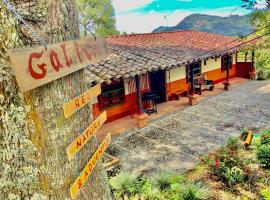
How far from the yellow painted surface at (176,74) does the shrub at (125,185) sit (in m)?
8.50

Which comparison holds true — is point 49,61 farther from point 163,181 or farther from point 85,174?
point 163,181

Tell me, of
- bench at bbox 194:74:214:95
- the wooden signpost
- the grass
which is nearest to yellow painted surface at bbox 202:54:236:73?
bench at bbox 194:74:214:95

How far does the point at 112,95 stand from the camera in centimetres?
1117

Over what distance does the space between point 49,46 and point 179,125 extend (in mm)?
9244

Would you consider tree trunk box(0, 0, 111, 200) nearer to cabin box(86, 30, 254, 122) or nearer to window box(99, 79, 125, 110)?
cabin box(86, 30, 254, 122)

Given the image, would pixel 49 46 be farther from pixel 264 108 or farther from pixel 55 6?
pixel 264 108

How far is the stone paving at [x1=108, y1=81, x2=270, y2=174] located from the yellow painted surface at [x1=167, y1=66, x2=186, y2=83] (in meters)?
2.00

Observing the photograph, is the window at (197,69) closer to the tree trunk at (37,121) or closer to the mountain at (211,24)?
the tree trunk at (37,121)

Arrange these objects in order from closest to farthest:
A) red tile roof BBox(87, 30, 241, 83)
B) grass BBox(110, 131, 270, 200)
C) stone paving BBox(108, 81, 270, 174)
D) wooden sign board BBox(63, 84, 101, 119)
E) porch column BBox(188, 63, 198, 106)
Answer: wooden sign board BBox(63, 84, 101, 119) → grass BBox(110, 131, 270, 200) → stone paving BBox(108, 81, 270, 174) → red tile roof BBox(87, 30, 241, 83) → porch column BBox(188, 63, 198, 106)

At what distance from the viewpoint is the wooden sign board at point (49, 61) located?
1.21 metres

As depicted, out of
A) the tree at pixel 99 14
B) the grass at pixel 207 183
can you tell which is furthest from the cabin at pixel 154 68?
the tree at pixel 99 14

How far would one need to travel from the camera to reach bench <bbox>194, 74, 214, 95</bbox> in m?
→ 14.6

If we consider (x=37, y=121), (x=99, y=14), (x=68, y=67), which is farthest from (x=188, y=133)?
(x=99, y=14)

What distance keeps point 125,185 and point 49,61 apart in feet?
15.6
